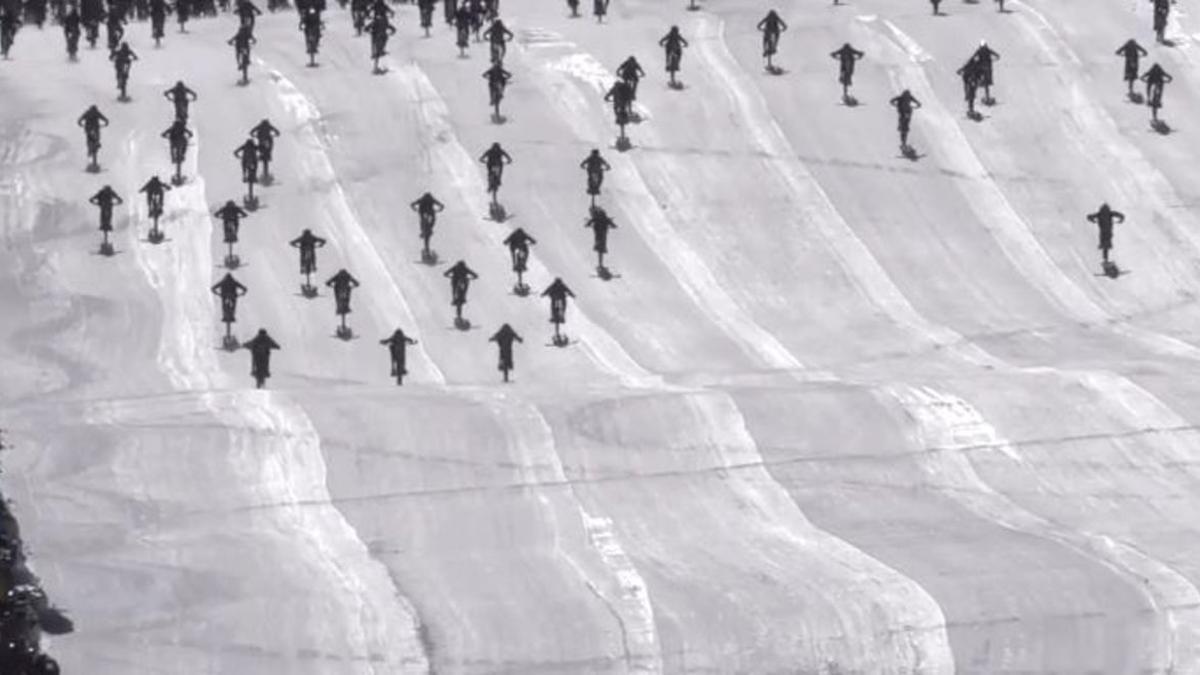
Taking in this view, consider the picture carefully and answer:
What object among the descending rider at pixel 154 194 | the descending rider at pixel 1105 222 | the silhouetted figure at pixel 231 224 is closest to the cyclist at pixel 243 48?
the descending rider at pixel 154 194

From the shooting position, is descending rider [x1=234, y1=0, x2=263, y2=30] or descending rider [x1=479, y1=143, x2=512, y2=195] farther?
descending rider [x1=234, y1=0, x2=263, y2=30]

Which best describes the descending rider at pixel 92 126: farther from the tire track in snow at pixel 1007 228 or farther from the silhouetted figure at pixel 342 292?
the tire track in snow at pixel 1007 228

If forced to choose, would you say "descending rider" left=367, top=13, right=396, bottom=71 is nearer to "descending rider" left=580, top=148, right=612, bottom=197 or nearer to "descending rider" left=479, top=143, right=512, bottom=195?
"descending rider" left=479, top=143, right=512, bottom=195

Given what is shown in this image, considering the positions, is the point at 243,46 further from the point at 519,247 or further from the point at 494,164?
the point at 519,247

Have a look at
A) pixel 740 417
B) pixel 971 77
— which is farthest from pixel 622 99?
pixel 740 417

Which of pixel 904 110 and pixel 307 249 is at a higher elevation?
pixel 904 110

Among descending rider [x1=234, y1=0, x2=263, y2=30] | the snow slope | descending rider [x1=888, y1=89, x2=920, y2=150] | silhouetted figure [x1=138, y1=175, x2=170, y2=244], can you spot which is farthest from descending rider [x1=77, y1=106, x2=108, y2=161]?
descending rider [x1=888, y1=89, x2=920, y2=150]

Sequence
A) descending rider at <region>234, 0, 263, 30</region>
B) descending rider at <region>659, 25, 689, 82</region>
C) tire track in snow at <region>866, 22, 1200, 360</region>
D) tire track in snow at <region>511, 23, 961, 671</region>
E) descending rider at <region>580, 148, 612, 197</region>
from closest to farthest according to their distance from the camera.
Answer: tire track in snow at <region>511, 23, 961, 671</region>, tire track in snow at <region>866, 22, 1200, 360</region>, descending rider at <region>580, 148, 612, 197</region>, descending rider at <region>659, 25, 689, 82</region>, descending rider at <region>234, 0, 263, 30</region>
